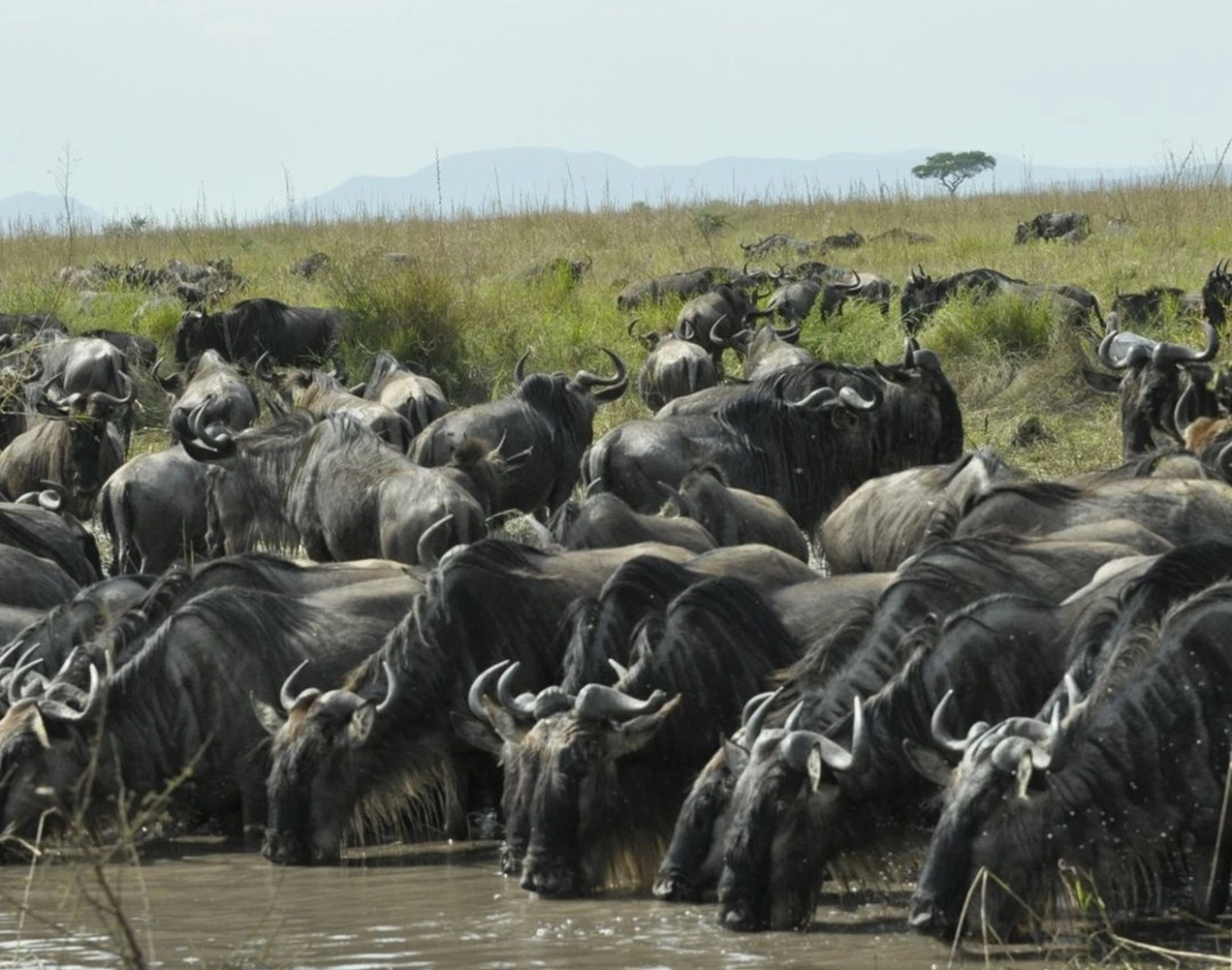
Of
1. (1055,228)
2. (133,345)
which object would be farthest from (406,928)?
(1055,228)

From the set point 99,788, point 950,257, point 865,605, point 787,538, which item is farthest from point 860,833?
point 950,257

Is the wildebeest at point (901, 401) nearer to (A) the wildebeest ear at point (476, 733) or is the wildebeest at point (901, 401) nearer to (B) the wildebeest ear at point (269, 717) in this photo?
(B) the wildebeest ear at point (269, 717)

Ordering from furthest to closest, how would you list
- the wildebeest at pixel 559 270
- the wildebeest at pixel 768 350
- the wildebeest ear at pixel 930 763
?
1. the wildebeest at pixel 559 270
2. the wildebeest at pixel 768 350
3. the wildebeest ear at pixel 930 763

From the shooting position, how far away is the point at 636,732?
7.41m

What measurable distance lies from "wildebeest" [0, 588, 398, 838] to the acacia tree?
57.3 m

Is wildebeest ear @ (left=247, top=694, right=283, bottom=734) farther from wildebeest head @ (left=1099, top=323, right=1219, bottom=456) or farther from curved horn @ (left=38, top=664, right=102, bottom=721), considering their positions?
wildebeest head @ (left=1099, top=323, right=1219, bottom=456)

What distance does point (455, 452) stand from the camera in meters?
11.8

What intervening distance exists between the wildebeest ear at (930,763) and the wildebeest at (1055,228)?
2017 cm

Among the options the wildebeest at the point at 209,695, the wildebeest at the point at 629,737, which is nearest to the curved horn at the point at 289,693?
the wildebeest at the point at 209,695

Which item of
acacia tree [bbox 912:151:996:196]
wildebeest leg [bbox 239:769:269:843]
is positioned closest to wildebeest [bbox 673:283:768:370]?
wildebeest leg [bbox 239:769:269:843]

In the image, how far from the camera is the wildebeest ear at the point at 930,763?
641 cm

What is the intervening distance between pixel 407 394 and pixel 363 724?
269 inches

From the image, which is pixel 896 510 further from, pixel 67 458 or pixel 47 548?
pixel 67 458

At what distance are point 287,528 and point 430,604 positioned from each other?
3.46 m
